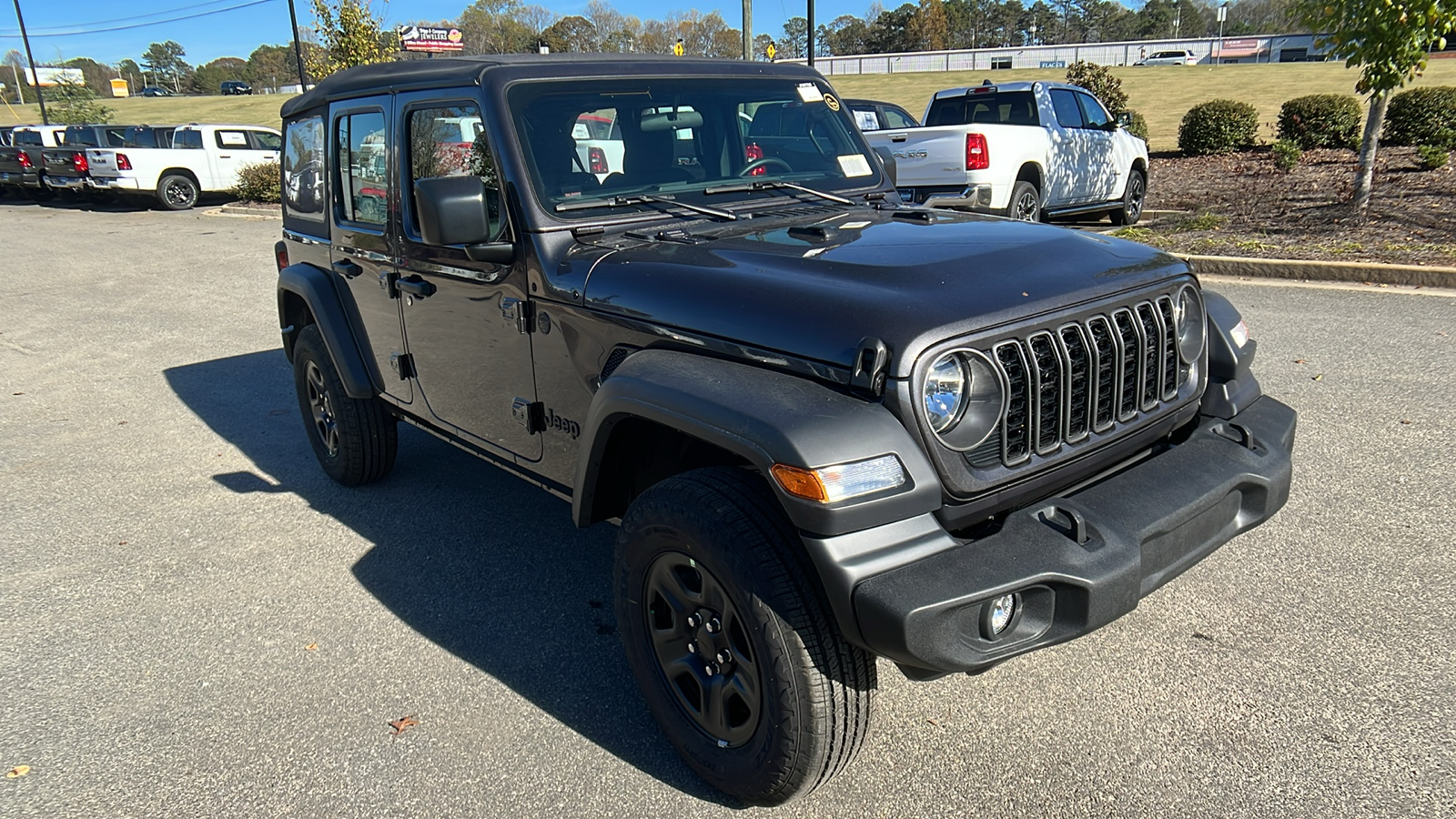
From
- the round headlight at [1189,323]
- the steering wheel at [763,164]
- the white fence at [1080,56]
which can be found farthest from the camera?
the white fence at [1080,56]

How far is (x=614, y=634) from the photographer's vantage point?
3475 millimetres

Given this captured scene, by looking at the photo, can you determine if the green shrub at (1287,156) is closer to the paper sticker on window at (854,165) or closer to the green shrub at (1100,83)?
the green shrub at (1100,83)

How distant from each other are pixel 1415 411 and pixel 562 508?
4.46 meters

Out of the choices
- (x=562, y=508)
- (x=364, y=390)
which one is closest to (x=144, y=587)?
(x=364, y=390)

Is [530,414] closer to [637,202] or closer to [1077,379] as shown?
[637,202]

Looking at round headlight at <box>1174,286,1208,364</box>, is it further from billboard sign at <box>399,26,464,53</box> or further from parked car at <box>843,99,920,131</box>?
billboard sign at <box>399,26,464,53</box>

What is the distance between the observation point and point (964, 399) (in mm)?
2340

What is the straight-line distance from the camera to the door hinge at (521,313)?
3.22 m

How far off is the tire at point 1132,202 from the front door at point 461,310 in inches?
419

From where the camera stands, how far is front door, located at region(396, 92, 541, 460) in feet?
11.0

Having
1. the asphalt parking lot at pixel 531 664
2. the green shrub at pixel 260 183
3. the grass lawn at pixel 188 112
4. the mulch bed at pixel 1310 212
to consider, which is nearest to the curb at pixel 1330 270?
the mulch bed at pixel 1310 212

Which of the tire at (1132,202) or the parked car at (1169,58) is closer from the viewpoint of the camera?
the tire at (1132,202)

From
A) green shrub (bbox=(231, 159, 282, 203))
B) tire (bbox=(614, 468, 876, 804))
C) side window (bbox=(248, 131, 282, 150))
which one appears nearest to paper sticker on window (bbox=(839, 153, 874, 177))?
tire (bbox=(614, 468, 876, 804))

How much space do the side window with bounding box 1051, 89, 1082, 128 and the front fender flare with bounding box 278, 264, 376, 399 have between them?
934 cm
